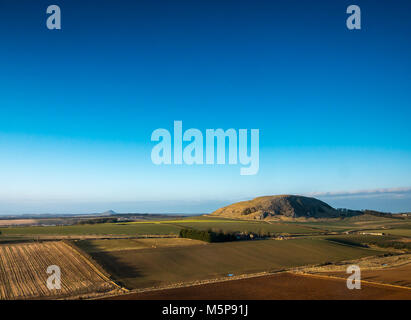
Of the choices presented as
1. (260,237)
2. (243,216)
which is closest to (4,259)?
(260,237)

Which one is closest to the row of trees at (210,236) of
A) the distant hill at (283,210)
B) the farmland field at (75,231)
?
the farmland field at (75,231)

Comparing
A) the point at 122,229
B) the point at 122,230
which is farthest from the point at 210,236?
the point at 122,229

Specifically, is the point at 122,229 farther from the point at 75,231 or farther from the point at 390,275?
the point at 390,275

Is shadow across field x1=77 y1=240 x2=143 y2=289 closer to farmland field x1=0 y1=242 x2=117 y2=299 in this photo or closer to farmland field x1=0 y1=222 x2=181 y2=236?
farmland field x1=0 y1=242 x2=117 y2=299

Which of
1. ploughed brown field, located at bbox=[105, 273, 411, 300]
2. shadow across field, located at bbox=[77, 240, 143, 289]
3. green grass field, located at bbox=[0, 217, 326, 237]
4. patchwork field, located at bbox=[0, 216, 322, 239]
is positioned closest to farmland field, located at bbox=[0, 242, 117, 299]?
shadow across field, located at bbox=[77, 240, 143, 289]
